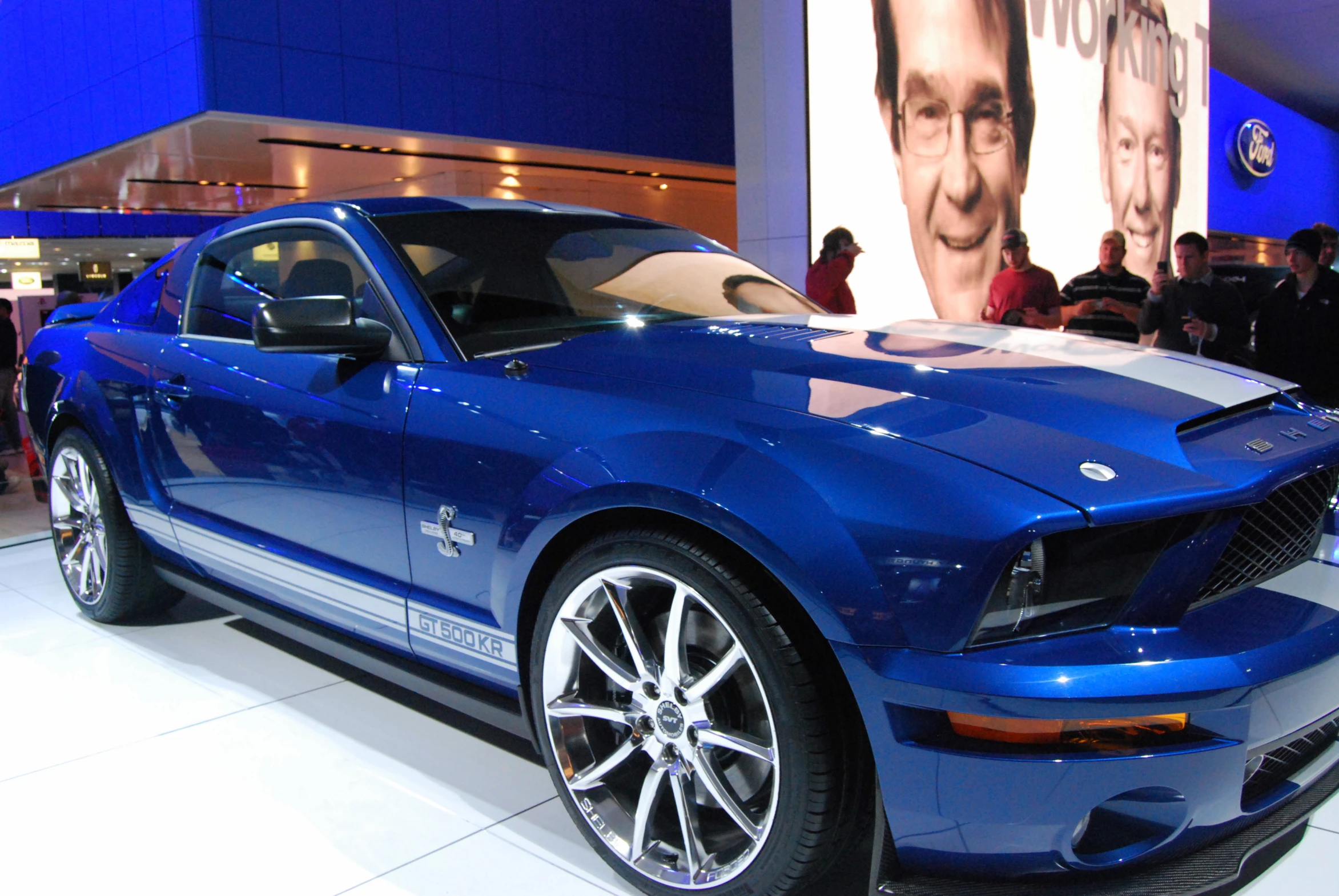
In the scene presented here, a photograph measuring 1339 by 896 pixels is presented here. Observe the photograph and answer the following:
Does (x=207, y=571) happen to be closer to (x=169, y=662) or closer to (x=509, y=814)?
(x=169, y=662)

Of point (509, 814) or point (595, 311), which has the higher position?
point (595, 311)

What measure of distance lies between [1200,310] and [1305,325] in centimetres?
70

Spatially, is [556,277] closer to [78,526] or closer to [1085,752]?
[1085,752]

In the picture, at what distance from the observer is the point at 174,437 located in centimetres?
290

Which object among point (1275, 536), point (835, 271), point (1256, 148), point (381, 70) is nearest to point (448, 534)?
point (1275, 536)

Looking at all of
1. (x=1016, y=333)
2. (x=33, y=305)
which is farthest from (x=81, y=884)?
(x=33, y=305)

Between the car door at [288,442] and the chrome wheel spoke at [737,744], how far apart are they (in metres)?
0.82

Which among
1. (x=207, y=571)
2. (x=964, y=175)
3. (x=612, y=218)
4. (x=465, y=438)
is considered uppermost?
(x=964, y=175)

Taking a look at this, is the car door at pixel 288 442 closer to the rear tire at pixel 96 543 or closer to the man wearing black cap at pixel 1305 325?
the rear tire at pixel 96 543

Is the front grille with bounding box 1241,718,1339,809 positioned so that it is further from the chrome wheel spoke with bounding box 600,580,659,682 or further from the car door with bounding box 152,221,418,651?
the car door with bounding box 152,221,418,651

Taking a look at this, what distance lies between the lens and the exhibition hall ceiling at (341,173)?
10031 mm

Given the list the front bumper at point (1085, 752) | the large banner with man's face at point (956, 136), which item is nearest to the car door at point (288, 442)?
the front bumper at point (1085, 752)

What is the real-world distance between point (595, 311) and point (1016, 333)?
1005 mm

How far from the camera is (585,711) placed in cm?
187
